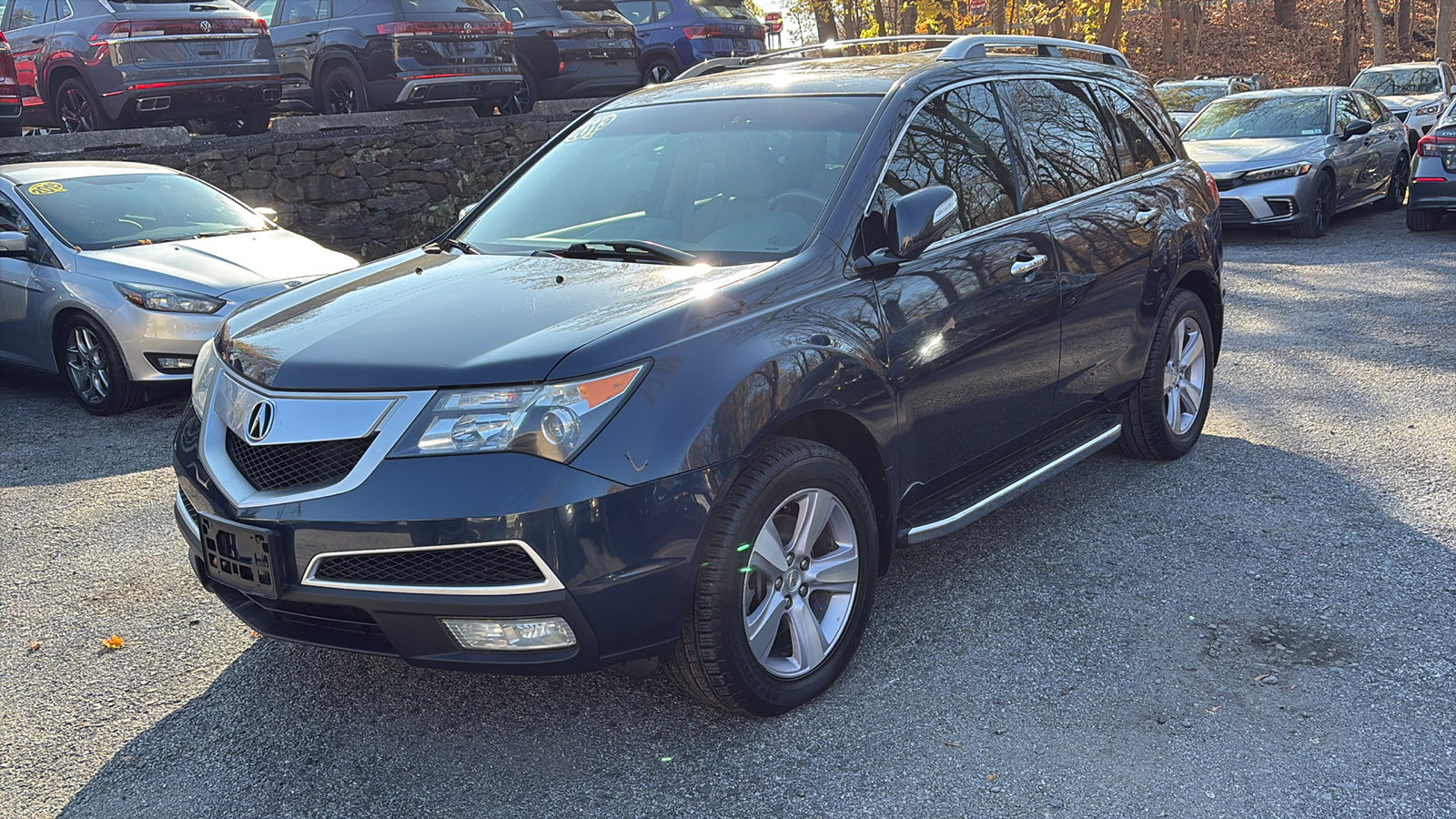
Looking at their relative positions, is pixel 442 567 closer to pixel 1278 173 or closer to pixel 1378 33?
pixel 1278 173

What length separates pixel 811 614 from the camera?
355 centimetres

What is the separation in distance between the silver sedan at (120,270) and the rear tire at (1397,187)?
12.8 meters

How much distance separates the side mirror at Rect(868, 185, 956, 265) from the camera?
367 cm

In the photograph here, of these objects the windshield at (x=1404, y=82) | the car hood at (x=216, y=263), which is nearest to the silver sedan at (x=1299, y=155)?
the windshield at (x=1404, y=82)

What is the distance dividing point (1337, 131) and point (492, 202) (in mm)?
11750

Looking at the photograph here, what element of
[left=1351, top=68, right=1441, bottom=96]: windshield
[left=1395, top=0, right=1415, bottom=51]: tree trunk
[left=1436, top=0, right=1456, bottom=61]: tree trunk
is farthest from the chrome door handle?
[left=1395, top=0, right=1415, bottom=51]: tree trunk

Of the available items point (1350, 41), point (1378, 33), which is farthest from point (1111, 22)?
point (1350, 41)

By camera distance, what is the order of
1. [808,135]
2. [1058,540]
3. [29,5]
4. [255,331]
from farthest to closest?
[29,5] → [1058,540] → [808,135] → [255,331]

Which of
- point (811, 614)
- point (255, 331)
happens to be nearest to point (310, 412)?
point (255, 331)

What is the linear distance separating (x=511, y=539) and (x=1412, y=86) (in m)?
22.5

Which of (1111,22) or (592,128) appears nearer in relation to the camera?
(592,128)

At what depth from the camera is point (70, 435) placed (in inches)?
279

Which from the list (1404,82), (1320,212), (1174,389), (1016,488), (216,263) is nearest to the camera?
(1016,488)

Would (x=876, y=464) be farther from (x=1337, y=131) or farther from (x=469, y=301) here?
(x=1337, y=131)
